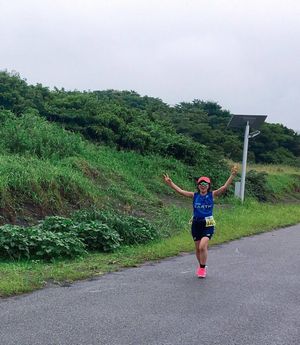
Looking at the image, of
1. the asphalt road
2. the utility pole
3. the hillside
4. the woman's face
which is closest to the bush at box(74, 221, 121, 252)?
the asphalt road

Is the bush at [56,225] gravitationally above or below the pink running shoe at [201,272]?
above

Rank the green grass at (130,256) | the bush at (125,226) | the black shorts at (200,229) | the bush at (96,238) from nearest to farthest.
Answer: the green grass at (130,256) < the black shorts at (200,229) < the bush at (96,238) < the bush at (125,226)

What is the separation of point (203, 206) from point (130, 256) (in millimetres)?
2093

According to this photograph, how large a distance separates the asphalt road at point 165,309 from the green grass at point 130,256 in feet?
1.12

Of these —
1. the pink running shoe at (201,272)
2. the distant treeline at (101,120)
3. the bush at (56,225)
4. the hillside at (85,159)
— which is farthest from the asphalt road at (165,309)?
the distant treeline at (101,120)

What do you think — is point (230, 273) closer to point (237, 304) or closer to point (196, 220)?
point (196, 220)

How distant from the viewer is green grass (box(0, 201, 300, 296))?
7750mm

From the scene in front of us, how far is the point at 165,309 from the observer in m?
6.54

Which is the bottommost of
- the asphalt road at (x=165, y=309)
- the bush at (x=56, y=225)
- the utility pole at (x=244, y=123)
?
the asphalt road at (x=165, y=309)

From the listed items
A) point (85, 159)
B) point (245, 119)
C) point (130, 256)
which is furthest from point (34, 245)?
point (245, 119)

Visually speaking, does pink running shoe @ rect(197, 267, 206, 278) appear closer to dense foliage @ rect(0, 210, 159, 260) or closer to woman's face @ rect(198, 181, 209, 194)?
woman's face @ rect(198, 181, 209, 194)

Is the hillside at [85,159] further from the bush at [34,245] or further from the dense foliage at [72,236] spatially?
the bush at [34,245]

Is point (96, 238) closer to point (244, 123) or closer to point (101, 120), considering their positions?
point (244, 123)

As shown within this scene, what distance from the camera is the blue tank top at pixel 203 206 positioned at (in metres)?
8.91
